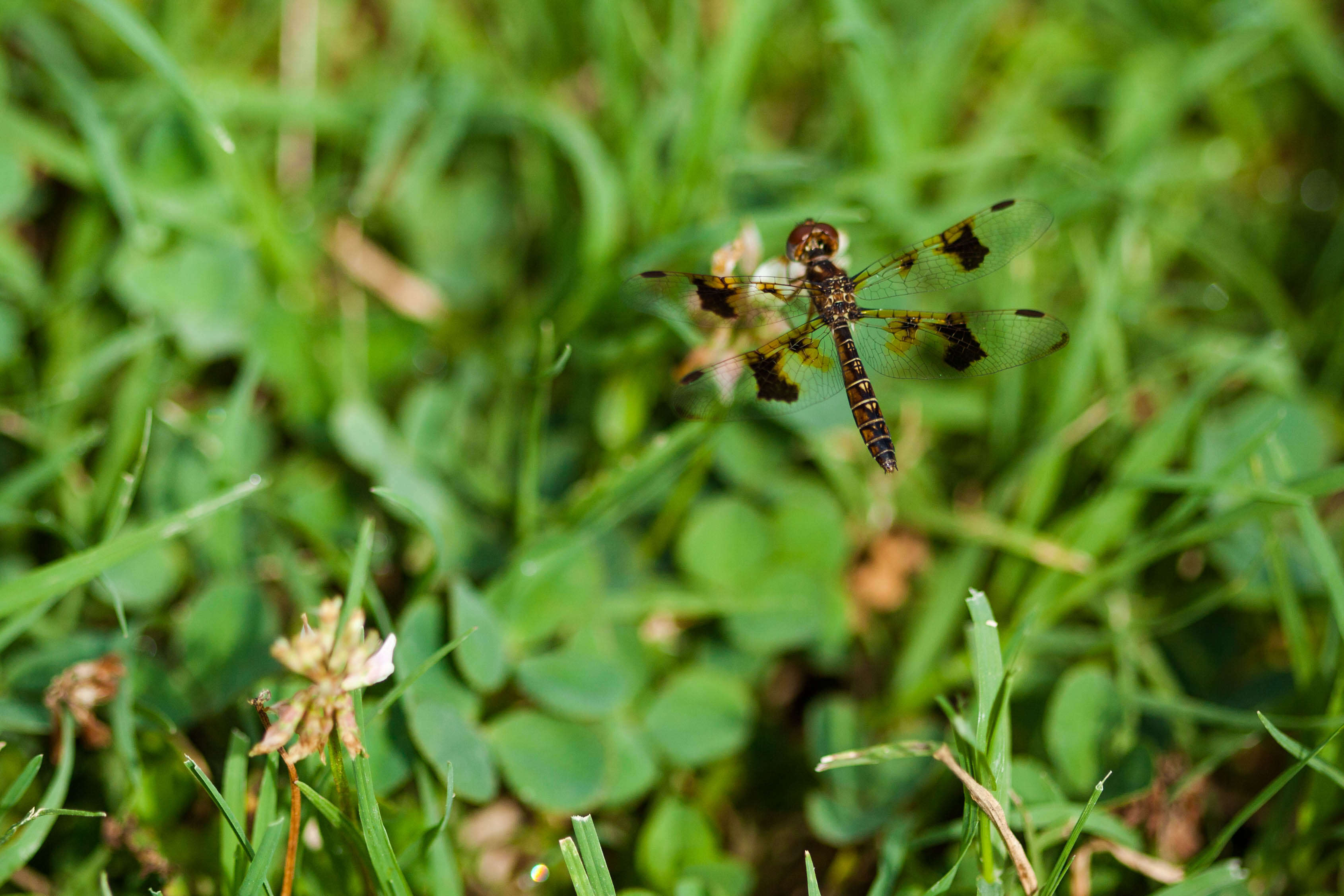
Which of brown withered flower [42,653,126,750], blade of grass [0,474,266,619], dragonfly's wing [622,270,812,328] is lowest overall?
brown withered flower [42,653,126,750]

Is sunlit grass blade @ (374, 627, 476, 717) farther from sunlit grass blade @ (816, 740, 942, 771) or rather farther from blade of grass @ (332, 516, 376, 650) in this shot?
sunlit grass blade @ (816, 740, 942, 771)

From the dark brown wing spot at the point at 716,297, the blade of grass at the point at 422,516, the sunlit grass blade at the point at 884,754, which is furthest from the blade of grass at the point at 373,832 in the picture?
the dark brown wing spot at the point at 716,297

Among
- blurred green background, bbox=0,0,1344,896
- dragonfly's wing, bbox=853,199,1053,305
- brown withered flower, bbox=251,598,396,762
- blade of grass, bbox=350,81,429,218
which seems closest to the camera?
brown withered flower, bbox=251,598,396,762

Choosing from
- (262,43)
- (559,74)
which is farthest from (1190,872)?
(262,43)

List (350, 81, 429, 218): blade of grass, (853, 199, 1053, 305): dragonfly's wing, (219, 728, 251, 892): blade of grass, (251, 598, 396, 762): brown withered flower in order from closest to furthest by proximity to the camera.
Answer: (251, 598, 396, 762): brown withered flower → (219, 728, 251, 892): blade of grass → (853, 199, 1053, 305): dragonfly's wing → (350, 81, 429, 218): blade of grass

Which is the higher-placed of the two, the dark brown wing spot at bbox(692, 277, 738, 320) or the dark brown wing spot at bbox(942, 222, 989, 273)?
the dark brown wing spot at bbox(942, 222, 989, 273)

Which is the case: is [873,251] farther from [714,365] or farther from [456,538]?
[456,538]

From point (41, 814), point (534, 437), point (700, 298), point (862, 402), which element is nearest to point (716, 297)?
point (700, 298)

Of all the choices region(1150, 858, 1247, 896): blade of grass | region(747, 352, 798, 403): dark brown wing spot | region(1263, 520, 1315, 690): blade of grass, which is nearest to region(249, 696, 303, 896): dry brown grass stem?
region(747, 352, 798, 403): dark brown wing spot

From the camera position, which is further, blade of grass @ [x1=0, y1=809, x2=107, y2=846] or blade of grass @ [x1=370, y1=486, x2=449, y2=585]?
blade of grass @ [x1=370, y1=486, x2=449, y2=585]
